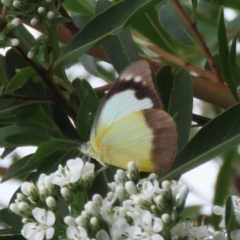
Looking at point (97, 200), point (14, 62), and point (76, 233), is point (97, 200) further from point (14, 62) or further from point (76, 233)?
point (14, 62)

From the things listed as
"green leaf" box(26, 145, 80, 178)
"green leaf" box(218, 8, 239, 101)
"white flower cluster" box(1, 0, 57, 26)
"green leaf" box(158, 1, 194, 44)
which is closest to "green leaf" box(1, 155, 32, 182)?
"green leaf" box(26, 145, 80, 178)

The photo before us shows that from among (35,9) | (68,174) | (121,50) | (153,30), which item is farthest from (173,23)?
(68,174)

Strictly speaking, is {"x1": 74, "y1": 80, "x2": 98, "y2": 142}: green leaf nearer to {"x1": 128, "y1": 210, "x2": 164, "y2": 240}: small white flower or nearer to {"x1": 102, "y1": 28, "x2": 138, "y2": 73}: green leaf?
{"x1": 102, "y1": 28, "x2": 138, "y2": 73}: green leaf

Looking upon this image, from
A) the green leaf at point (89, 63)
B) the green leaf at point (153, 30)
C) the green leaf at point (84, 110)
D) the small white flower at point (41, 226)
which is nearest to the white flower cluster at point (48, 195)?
the small white flower at point (41, 226)

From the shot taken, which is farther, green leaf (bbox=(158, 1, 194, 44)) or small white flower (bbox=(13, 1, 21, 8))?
green leaf (bbox=(158, 1, 194, 44))

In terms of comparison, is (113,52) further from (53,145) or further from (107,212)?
(107,212)

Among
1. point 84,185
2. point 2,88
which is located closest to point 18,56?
point 2,88
